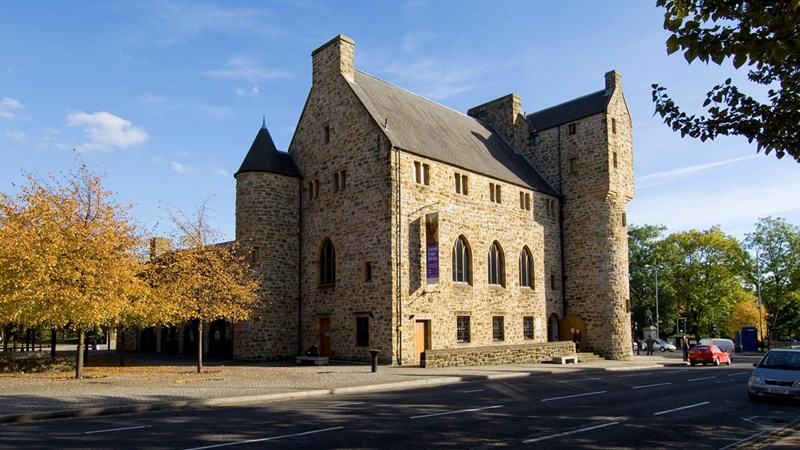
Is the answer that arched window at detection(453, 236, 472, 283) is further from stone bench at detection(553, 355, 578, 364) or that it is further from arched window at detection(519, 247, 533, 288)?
stone bench at detection(553, 355, 578, 364)

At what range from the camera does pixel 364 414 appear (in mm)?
12477

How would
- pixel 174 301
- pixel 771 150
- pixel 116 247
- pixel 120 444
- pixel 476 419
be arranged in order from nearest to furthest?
pixel 771 150
pixel 120 444
pixel 476 419
pixel 116 247
pixel 174 301

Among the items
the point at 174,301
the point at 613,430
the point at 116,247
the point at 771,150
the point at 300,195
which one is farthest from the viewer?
the point at 300,195

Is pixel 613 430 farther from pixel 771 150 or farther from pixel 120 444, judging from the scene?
pixel 120 444

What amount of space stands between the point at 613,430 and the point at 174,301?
17732 mm

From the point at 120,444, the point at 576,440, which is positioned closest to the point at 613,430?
the point at 576,440

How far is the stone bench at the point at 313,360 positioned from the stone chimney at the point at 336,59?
14023 mm

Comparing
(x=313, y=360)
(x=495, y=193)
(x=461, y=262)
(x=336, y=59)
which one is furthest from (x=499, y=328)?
(x=336, y=59)

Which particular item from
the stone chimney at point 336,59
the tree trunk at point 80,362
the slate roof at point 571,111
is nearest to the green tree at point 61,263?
the tree trunk at point 80,362

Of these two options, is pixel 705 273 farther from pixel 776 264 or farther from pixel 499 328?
pixel 499 328

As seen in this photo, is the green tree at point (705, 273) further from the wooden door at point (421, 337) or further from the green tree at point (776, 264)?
the wooden door at point (421, 337)

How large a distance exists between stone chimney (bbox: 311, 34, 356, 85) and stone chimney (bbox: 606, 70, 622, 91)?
1691cm

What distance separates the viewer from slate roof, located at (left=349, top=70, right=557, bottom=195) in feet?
95.1

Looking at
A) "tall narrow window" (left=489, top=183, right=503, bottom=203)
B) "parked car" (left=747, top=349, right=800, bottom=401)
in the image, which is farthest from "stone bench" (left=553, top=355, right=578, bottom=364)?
"parked car" (left=747, top=349, right=800, bottom=401)
